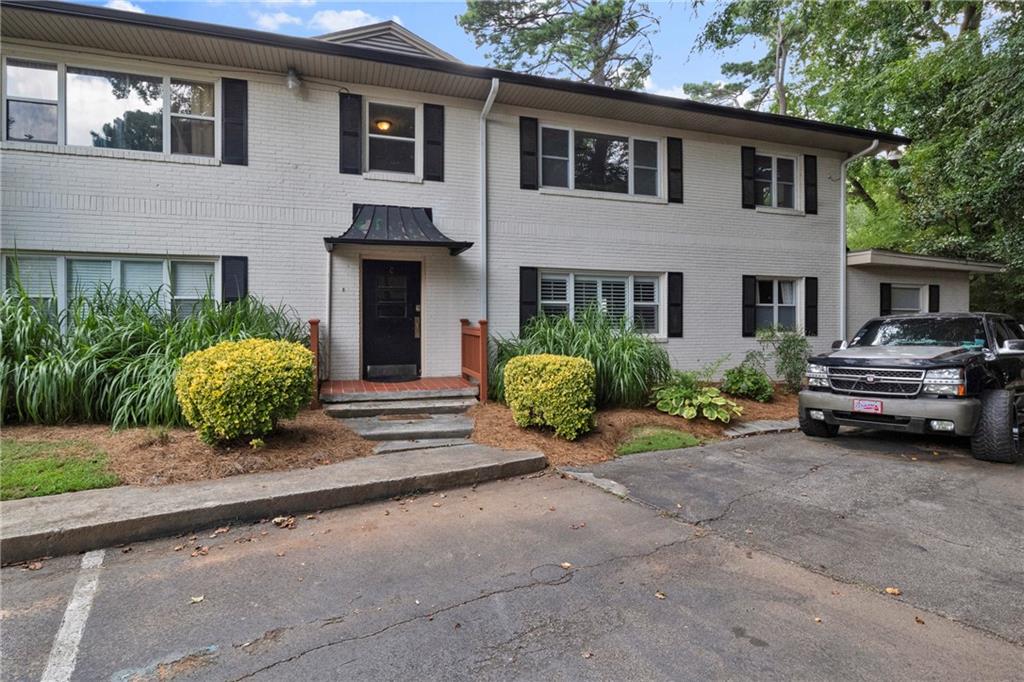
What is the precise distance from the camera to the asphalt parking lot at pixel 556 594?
7.68 ft

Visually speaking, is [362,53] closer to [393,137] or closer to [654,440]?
[393,137]

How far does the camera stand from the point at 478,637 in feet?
8.29

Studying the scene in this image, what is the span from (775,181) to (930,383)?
279 inches

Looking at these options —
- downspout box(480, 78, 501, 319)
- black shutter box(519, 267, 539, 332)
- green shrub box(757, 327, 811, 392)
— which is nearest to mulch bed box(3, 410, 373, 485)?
downspout box(480, 78, 501, 319)

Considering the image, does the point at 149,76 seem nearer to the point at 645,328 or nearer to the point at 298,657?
the point at 298,657

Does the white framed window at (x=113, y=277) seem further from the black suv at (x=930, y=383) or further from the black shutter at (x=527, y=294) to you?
the black suv at (x=930, y=383)

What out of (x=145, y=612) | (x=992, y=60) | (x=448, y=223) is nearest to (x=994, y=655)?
(x=145, y=612)

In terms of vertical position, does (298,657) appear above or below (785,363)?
below

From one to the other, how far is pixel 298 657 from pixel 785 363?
1022cm

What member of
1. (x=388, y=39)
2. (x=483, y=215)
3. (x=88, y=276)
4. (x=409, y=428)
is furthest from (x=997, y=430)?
(x=88, y=276)

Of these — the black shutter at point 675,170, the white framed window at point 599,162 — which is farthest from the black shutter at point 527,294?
the black shutter at point 675,170

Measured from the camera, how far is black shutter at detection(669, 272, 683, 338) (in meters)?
10.3

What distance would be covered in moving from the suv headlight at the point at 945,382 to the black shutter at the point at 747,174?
6159 millimetres

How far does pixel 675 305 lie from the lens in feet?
33.9
